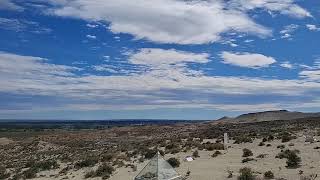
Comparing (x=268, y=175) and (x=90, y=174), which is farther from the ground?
(x=268, y=175)

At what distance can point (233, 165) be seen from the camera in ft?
86.2

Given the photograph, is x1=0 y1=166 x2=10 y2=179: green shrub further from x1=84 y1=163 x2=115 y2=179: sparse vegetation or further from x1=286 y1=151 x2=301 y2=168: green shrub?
x1=286 y1=151 x2=301 y2=168: green shrub

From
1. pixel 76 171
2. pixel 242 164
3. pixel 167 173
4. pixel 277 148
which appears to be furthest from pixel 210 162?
pixel 167 173

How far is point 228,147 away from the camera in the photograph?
35562mm

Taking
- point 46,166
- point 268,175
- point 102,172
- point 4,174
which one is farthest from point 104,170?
point 268,175

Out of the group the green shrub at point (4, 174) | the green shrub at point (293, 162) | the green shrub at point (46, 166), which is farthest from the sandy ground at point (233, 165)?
the green shrub at point (4, 174)

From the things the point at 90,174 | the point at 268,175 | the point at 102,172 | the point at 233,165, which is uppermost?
the point at 233,165

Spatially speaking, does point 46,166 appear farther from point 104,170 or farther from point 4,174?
point 104,170

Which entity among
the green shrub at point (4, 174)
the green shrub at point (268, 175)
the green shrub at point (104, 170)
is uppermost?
the green shrub at point (268, 175)

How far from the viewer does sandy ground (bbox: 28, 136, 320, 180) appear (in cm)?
2297

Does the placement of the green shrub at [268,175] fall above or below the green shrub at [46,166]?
above

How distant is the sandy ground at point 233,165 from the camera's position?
2297 cm

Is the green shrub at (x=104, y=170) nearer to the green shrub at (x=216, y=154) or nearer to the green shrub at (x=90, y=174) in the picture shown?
the green shrub at (x=90, y=174)

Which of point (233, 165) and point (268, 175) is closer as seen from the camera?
point (268, 175)
